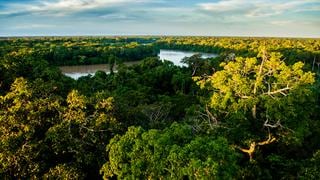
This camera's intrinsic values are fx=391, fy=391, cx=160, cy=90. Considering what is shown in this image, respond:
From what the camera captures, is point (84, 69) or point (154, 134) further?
point (84, 69)

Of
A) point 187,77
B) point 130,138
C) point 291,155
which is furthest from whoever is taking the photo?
point 187,77

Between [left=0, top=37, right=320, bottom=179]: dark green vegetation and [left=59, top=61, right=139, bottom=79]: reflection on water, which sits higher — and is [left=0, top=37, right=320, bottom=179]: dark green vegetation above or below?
above

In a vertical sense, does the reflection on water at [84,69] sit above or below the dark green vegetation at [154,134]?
below

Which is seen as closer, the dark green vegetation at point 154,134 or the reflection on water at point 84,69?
the dark green vegetation at point 154,134

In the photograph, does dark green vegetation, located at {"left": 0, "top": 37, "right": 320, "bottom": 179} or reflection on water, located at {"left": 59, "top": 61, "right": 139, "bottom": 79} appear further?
reflection on water, located at {"left": 59, "top": 61, "right": 139, "bottom": 79}

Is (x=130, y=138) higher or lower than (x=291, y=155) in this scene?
higher

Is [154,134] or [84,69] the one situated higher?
[154,134]

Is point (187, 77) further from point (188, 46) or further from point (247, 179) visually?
point (188, 46)

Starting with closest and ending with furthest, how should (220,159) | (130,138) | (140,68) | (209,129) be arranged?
(220,159), (130,138), (209,129), (140,68)

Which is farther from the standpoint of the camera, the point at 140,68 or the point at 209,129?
the point at 140,68

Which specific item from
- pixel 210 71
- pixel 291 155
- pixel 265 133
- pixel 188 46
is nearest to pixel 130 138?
pixel 265 133
